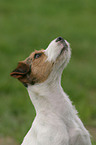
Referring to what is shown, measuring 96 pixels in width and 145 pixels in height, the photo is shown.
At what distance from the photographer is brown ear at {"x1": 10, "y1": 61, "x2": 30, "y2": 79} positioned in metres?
6.85

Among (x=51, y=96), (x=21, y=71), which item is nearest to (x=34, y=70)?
(x=21, y=71)

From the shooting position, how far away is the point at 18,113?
452 inches

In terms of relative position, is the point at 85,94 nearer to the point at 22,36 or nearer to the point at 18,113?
the point at 18,113

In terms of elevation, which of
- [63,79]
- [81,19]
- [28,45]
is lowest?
[63,79]

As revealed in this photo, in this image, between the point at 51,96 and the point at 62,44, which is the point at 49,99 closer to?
the point at 51,96

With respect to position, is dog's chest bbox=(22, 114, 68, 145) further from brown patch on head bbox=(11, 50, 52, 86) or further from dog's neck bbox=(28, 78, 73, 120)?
brown patch on head bbox=(11, 50, 52, 86)

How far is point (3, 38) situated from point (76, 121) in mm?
11333

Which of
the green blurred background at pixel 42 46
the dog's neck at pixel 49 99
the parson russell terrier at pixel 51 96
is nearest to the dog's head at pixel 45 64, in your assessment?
the parson russell terrier at pixel 51 96

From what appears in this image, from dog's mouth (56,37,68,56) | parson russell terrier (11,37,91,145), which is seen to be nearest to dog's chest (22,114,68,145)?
parson russell terrier (11,37,91,145)

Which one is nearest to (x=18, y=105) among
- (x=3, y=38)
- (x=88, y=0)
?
(x=3, y=38)

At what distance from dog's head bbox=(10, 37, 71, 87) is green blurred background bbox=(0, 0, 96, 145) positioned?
293cm

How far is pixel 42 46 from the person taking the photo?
16594 mm

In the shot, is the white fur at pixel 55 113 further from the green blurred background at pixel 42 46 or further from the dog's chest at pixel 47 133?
the green blurred background at pixel 42 46

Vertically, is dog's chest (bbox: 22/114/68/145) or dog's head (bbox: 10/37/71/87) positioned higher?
dog's head (bbox: 10/37/71/87)
